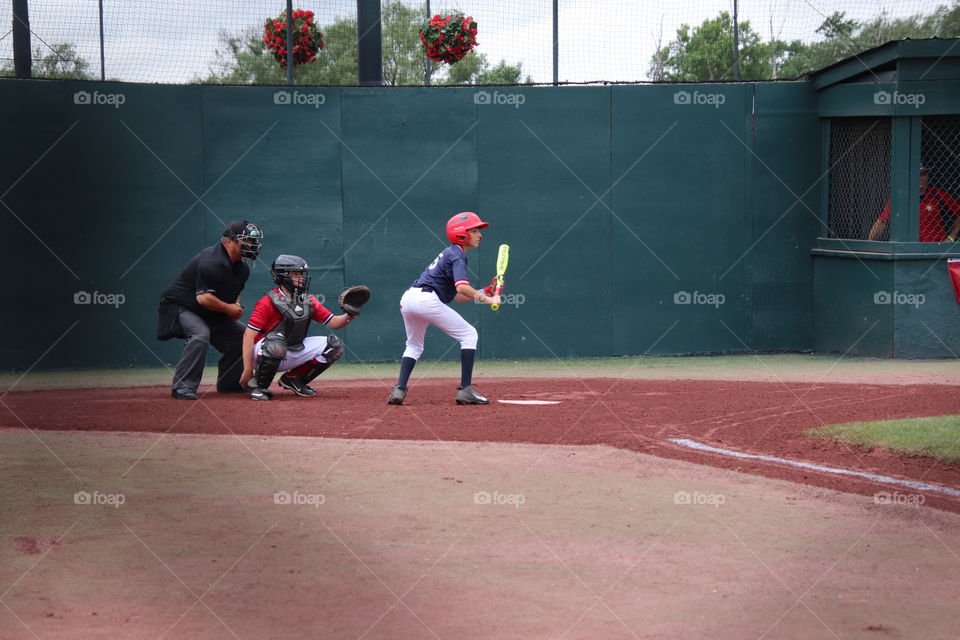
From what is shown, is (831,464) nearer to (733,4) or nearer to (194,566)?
(194,566)

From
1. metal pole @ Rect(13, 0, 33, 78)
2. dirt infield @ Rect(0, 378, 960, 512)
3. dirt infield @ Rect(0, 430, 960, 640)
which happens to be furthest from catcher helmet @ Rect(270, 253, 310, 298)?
metal pole @ Rect(13, 0, 33, 78)

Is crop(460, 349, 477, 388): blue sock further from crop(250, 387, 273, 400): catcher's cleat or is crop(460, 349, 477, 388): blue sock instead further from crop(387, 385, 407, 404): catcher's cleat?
crop(250, 387, 273, 400): catcher's cleat

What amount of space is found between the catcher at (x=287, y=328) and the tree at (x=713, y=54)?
635 centimetres

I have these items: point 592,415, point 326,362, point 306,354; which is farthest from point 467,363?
point 306,354

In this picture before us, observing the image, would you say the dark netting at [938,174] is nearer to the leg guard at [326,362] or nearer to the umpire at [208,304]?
the leg guard at [326,362]

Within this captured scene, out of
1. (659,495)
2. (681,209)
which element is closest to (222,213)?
(681,209)

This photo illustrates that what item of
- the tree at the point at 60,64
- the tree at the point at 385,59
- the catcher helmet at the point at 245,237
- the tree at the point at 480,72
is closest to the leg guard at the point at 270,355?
the catcher helmet at the point at 245,237

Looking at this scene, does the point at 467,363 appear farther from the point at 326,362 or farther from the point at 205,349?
the point at 205,349

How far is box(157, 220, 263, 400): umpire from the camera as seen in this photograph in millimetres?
11086

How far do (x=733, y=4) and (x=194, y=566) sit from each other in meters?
11.9

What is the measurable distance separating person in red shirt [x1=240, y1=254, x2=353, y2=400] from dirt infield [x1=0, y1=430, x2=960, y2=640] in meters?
2.60

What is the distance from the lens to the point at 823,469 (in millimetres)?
7891

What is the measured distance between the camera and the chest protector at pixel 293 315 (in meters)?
11.0

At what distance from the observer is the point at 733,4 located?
15.2 meters
